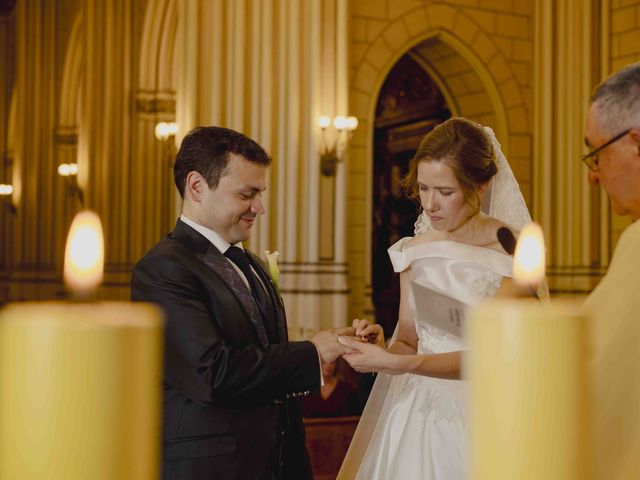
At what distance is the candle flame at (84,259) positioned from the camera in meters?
0.50

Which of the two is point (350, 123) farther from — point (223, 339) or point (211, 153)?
point (223, 339)

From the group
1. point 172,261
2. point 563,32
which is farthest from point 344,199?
point 172,261

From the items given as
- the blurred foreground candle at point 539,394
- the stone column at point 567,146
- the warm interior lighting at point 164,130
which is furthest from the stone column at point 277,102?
the blurred foreground candle at point 539,394

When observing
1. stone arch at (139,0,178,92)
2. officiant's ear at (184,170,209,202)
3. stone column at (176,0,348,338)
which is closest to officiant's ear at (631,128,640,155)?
officiant's ear at (184,170,209,202)

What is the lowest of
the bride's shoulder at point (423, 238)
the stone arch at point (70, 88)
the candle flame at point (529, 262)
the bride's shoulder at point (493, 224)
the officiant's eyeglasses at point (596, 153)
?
the candle flame at point (529, 262)

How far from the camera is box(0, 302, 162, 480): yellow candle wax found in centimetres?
37

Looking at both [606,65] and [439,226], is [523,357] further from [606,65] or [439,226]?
[606,65]

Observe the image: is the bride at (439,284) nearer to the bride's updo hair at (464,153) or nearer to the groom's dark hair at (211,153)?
the bride's updo hair at (464,153)

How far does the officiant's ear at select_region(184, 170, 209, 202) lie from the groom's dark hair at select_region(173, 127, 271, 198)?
0.01m

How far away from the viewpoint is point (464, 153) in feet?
8.75

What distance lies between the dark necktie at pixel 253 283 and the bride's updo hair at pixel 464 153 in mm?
665

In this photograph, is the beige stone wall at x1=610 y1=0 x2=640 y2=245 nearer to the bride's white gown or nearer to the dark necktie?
the bride's white gown

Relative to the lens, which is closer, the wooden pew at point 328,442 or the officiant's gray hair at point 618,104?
the officiant's gray hair at point 618,104

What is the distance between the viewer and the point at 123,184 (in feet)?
40.3
